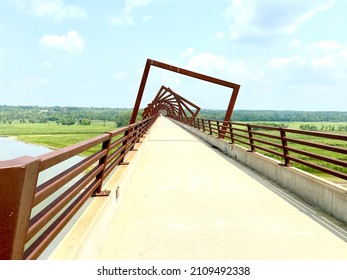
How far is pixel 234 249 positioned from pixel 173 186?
3.42m

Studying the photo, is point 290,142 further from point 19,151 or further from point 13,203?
point 19,151

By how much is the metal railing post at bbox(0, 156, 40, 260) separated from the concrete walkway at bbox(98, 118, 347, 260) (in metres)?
1.68

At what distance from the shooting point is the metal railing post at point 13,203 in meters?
1.93

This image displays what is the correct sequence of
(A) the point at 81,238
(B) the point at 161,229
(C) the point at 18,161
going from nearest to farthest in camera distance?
(C) the point at 18,161
(A) the point at 81,238
(B) the point at 161,229

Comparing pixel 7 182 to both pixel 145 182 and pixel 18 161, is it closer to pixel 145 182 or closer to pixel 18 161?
pixel 18 161

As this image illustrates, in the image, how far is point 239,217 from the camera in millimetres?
5012

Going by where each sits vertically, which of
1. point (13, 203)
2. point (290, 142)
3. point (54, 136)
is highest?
point (13, 203)

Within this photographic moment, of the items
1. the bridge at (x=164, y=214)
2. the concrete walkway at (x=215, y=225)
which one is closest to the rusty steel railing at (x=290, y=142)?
the bridge at (x=164, y=214)

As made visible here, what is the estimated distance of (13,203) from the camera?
1975 mm

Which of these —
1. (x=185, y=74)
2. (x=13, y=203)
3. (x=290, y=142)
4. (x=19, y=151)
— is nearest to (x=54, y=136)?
(x=19, y=151)

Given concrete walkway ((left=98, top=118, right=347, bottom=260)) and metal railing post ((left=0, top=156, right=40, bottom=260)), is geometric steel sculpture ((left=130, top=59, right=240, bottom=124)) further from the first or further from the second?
metal railing post ((left=0, top=156, right=40, bottom=260))

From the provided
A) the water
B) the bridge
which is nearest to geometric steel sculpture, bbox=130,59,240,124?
the bridge

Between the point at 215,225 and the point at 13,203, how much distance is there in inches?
127

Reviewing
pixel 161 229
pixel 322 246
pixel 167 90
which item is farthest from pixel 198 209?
pixel 167 90
